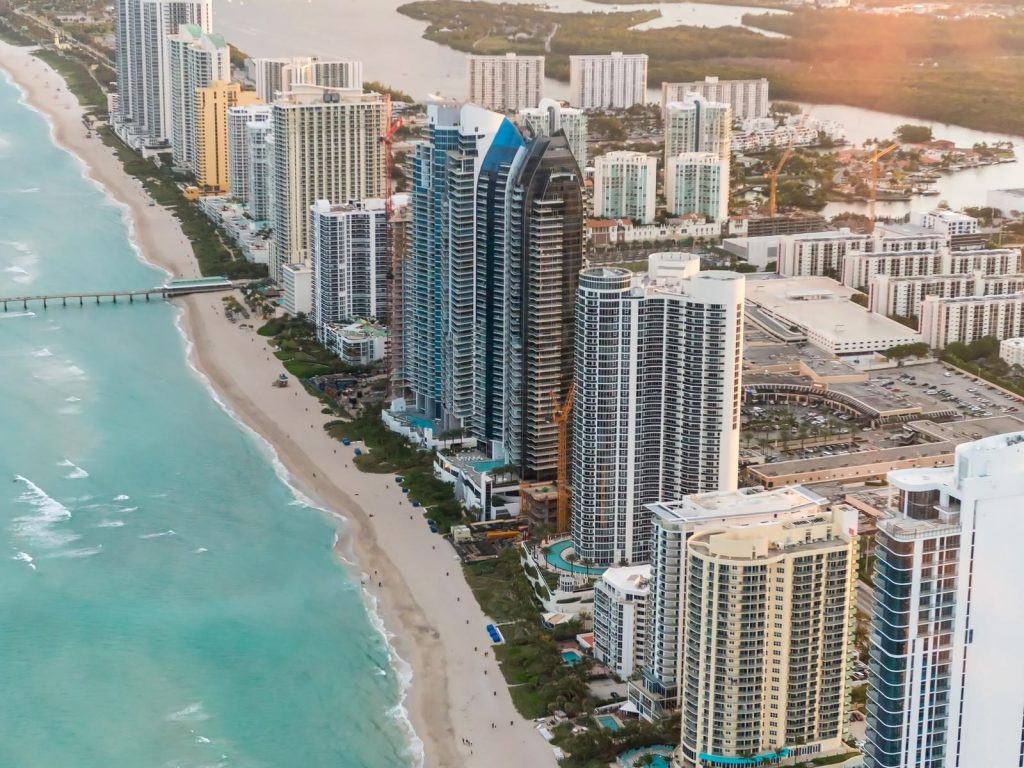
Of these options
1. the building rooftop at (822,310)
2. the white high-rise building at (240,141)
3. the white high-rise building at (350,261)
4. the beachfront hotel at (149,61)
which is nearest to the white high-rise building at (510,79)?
the beachfront hotel at (149,61)

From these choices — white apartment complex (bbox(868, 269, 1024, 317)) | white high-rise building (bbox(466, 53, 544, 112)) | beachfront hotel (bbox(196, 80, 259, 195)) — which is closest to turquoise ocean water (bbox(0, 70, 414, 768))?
beachfront hotel (bbox(196, 80, 259, 195))

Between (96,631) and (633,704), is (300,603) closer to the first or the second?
(96,631)

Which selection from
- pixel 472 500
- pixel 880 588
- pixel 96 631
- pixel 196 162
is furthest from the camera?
pixel 196 162

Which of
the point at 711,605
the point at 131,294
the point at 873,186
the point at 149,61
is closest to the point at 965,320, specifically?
the point at 873,186

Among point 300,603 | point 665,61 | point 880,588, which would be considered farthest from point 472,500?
point 665,61

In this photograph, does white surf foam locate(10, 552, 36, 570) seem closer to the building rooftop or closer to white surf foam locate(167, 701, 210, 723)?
white surf foam locate(167, 701, 210, 723)

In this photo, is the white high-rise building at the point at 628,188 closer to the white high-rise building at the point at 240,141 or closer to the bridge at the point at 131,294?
the white high-rise building at the point at 240,141
